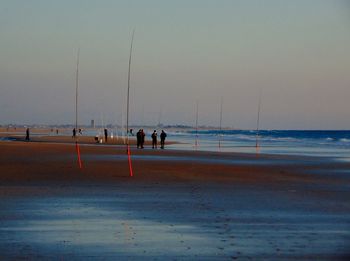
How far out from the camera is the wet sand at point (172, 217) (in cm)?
860

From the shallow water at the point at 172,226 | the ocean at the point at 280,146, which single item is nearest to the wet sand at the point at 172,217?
the shallow water at the point at 172,226

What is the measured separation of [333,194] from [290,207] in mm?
3363

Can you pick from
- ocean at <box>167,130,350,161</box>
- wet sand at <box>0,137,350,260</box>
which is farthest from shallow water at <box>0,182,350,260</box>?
ocean at <box>167,130,350,161</box>

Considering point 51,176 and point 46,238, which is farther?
point 51,176

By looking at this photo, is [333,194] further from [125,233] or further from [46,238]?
[46,238]

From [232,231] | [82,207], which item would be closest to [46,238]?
[232,231]

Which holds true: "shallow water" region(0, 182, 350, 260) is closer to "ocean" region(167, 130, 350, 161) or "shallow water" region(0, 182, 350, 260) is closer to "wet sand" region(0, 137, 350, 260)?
"wet sand" region(0, 137, 350, 260)

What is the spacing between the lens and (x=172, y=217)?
11.8 metres

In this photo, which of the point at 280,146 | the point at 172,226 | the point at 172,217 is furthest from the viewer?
the point at 280,146

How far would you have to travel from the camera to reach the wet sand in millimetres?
8602

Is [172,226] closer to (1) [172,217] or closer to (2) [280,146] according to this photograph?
(1) [172,217]

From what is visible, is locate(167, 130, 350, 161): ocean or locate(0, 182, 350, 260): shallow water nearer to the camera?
locate(0, 182, 350, 260): shallow water

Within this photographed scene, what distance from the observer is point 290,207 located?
13.5m

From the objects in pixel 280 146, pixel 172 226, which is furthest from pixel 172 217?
pixel 280 146
